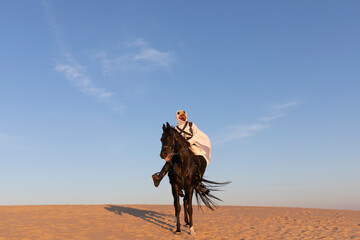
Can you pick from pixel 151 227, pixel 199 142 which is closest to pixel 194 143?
pixel 199 142

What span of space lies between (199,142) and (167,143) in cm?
291

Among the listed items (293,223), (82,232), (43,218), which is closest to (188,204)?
(82,232)

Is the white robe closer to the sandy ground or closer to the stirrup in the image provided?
the stirrup

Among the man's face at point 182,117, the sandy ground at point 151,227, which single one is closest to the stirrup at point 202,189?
the sandy ground at point 151,227

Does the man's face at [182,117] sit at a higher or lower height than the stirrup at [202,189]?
higher

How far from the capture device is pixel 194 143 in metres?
11.4

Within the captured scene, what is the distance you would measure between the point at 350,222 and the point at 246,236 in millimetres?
6806

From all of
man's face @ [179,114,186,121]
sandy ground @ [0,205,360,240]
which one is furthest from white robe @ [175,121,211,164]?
sandy ground @ [0,205,360,240]

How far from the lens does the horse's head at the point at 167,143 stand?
8.77 m

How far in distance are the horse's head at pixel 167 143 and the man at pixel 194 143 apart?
1.48m

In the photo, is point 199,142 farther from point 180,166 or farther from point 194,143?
point 180,166

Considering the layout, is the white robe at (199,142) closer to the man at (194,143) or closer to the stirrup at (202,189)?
the man at (194,143)

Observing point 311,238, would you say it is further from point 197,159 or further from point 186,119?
point 186,119

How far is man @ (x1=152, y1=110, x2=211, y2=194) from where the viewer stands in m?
10.6
